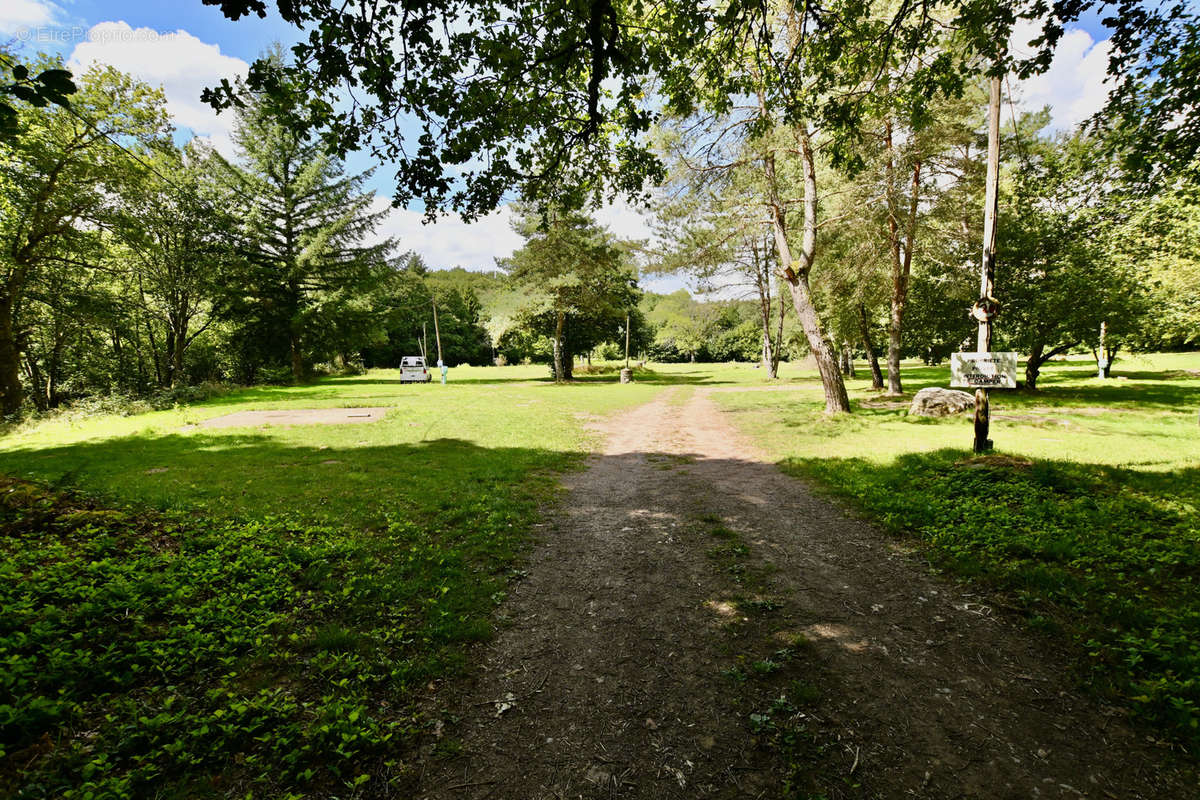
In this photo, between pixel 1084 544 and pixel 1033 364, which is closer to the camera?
pixel 1084 544

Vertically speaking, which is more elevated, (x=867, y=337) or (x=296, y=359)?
(x=296, y=359)

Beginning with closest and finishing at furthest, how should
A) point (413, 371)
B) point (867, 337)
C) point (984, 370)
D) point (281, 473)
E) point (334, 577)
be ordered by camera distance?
point (334, 577), point (984, 370), point (281, 473), point (867, 337), point (413, 371)

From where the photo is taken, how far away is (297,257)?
102 ft

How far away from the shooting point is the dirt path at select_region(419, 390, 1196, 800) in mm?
2516

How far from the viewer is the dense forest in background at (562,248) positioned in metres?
15.2

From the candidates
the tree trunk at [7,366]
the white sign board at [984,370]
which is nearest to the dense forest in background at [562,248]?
the tree trunk at [7,366]

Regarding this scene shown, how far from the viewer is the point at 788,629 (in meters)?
3.85

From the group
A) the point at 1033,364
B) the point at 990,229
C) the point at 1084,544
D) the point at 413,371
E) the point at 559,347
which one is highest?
the point at 990,229

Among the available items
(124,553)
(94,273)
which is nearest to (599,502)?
(124,553)

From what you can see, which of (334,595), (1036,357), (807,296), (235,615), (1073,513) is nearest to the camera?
(235,615)

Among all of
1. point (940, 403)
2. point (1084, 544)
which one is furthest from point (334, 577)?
point (940, 403)

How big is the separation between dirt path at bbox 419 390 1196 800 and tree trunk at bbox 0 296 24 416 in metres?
22.8

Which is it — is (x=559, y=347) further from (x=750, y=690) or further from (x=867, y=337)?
(x=750, y=690)

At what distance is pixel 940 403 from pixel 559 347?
2393 cm
